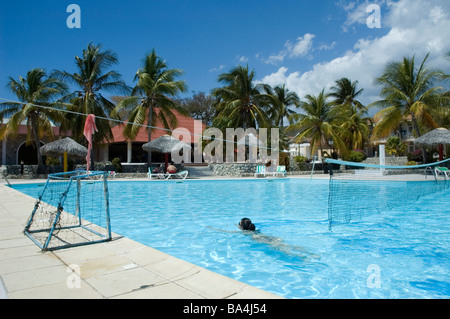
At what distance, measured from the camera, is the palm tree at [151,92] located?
73.9ft

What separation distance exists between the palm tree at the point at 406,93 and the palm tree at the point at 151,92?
1551 centimetres

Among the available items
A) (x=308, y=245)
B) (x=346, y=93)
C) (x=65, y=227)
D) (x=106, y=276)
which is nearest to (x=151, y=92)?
(x=65, y=227)

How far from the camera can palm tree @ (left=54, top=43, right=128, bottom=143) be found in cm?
2286

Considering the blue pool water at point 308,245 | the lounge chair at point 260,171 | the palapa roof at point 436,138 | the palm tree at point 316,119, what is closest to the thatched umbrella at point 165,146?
the lounge chair at point 260,171

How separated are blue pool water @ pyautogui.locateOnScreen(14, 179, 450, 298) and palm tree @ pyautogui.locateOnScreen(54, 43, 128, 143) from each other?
1478 cm

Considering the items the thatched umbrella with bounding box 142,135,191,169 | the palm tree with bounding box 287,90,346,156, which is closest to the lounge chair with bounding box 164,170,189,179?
the thatched umbrella with bounding box 142,135,191,169

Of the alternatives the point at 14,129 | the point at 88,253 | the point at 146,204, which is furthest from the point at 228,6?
the point at 14,129

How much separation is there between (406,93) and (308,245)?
2290cm

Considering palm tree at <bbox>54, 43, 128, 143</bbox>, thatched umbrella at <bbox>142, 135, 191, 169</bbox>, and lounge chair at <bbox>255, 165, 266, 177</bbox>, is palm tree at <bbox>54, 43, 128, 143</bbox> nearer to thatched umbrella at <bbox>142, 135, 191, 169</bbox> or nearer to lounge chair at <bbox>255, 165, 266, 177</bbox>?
thatched umbrella at <bbox>142, 135, 191, 169</bbox>

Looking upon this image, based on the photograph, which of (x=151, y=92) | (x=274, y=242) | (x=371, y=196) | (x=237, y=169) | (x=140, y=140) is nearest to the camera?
(x=274, y=242)

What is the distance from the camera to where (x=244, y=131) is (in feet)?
85.4

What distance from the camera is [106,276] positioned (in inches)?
129

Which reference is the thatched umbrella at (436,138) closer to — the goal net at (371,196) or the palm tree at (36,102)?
the goal net at (371,196)

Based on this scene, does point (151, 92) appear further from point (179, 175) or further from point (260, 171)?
point (260, 171)
